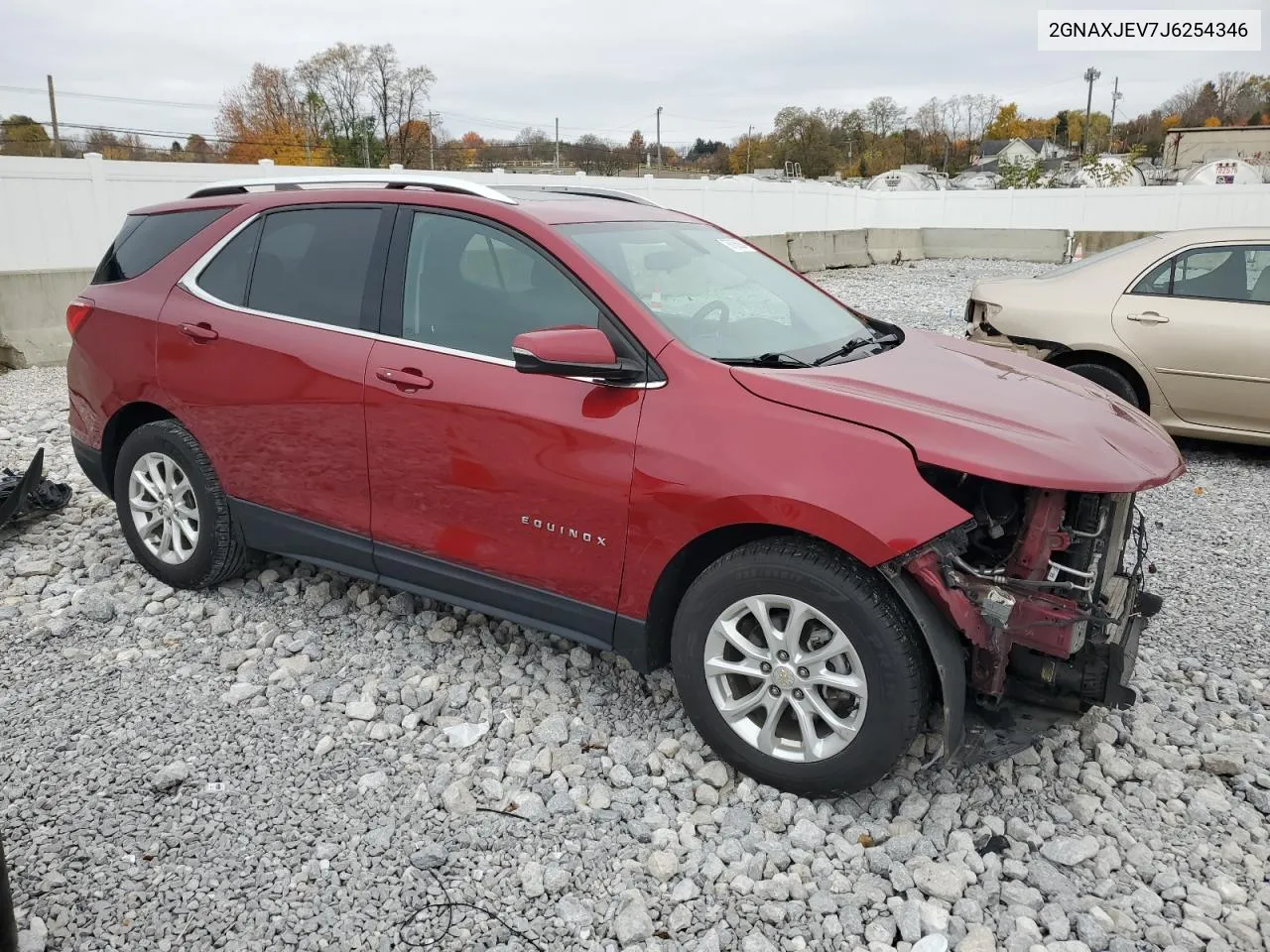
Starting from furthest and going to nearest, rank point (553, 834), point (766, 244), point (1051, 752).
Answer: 1. point (766, 244)
2. point (1051, 752)
3. point (553, 834)

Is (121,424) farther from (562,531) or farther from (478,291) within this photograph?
(562,531)

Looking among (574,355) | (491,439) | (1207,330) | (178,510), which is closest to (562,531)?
(491,439)

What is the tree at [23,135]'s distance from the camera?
36.0 m

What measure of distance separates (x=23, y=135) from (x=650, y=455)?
1865 inches

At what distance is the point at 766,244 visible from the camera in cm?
1945

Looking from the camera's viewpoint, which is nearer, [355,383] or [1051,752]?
[1051,752]

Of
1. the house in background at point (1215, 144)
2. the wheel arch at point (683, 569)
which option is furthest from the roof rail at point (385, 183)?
the house in background at point (1215, 144)

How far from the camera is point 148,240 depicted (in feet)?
14.6

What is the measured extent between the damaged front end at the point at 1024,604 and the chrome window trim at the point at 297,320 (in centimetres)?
103

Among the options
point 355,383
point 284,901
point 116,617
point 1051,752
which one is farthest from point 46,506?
point 1051,752

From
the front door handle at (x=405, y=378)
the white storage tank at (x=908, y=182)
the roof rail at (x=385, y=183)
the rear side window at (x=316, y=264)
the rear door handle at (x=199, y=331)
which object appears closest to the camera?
the front door handle at (x=405, y=378)

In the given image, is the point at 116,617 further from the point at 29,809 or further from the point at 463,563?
the point at 463,563

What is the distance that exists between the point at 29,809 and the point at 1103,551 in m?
3.39

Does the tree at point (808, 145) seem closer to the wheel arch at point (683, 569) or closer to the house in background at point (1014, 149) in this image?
the house in background at point (1014, 149)
